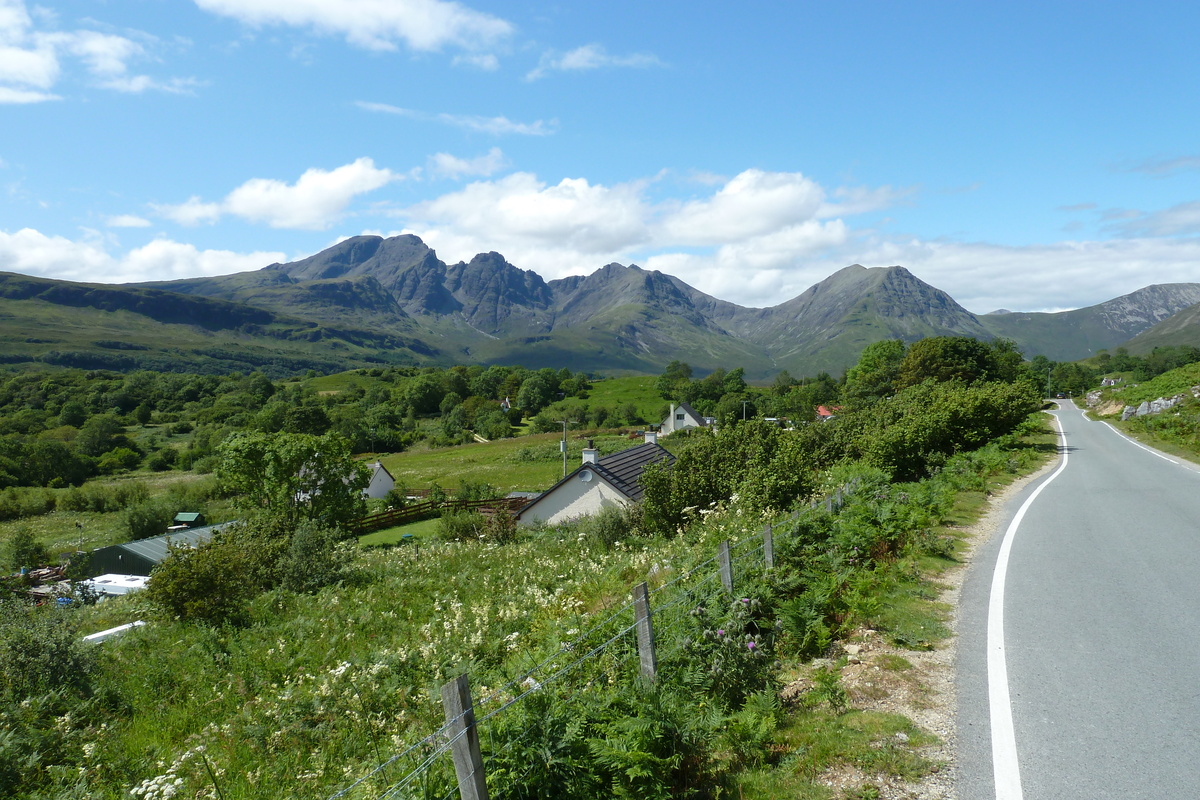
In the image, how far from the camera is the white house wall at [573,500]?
28797 millimetres

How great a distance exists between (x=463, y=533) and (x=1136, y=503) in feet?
83.1

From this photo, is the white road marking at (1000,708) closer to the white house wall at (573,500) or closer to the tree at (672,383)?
the white house wall at (573,500)

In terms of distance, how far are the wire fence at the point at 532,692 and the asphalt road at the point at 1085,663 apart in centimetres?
259

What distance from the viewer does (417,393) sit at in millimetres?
135250

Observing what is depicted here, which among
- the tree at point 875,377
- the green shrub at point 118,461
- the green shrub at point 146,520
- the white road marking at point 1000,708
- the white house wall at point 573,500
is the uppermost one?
the tree at point 875,377

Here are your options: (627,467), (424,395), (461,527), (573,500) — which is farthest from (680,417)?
(461,527)

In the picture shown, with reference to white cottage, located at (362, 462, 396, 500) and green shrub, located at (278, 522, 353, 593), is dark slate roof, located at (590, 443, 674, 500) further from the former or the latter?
white cottage, located at (362, 462, 396, 500)

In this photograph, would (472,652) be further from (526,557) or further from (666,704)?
(526,557)

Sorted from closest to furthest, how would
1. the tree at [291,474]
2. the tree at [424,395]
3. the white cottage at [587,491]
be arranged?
1. the white cottage at [587,491]
2. the tree at [291,474]
3. the tree at [424,395]

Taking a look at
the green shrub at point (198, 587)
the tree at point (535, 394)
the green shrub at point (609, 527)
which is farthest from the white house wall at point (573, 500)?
the tree at point (535, 394)

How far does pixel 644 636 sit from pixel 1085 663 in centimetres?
438

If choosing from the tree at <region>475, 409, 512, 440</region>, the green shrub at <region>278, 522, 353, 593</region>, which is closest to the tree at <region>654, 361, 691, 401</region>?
the tree at <region>475, 409, 512, 440</region>

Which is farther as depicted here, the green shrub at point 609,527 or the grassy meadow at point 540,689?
the green shrub at point 609,527

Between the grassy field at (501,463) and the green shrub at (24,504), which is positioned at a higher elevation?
the grassy field at (501,463)
